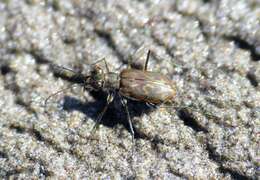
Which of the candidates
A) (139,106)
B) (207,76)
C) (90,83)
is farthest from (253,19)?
(90,83)

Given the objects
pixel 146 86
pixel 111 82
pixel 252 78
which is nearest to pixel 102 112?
pixel 111 82

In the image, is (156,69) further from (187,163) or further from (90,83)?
(187,163)

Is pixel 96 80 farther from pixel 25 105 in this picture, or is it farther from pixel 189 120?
pixel 189 120

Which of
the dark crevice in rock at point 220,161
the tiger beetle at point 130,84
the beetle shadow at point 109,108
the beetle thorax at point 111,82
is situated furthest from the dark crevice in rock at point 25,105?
the dark crevice in rock at point 220,161

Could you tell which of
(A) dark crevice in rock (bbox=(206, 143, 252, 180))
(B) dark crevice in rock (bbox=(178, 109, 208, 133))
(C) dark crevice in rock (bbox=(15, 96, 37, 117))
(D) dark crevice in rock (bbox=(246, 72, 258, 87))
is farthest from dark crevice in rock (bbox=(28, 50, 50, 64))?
(D) dark crevice in rock (bbox=(246, 72, 258, 87))

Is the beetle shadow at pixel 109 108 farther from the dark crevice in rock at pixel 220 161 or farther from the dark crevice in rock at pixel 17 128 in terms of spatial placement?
the dark crevice in rock at pixel 220 161
